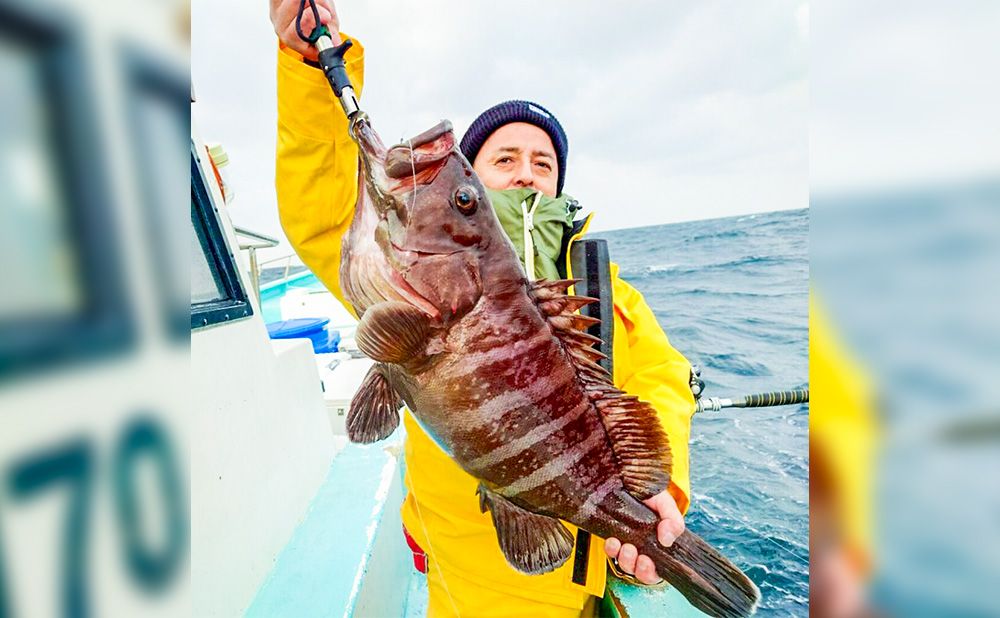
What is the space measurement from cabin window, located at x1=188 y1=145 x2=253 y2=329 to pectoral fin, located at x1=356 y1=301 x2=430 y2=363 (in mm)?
1321

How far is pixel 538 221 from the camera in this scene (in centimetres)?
213

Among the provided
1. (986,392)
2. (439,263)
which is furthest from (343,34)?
(986,392)

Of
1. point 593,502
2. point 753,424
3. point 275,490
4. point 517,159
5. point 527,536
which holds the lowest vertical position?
point 753,424

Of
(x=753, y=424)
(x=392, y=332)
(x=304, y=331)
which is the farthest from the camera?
(x=753, y=424)

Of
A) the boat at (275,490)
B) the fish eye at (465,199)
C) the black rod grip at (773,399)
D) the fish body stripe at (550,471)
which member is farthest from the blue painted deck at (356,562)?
the black rod grip at (773,399)

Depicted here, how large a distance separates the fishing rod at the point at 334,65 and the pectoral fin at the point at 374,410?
2.30 ft

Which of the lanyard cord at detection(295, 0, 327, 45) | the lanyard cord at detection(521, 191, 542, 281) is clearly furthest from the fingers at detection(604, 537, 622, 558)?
the lanyard cord at detection(295, 0, 327, 45)

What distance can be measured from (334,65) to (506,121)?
117 centimetres

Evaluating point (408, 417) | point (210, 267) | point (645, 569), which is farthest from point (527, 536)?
point (210, 267)

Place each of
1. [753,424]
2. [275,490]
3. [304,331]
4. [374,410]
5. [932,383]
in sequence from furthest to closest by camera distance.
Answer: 1. [753,424]
2. [304,331]
3. [275,490]
4. [374,410]
5. [932,383]

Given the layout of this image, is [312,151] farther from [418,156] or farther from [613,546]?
[613,546]

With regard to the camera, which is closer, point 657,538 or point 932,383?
point 932,383

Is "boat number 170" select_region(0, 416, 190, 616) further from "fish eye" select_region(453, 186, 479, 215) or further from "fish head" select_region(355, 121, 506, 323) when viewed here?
"fish eye" select_region(453, 186, 479, 215)

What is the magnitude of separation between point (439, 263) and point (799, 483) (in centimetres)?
545
